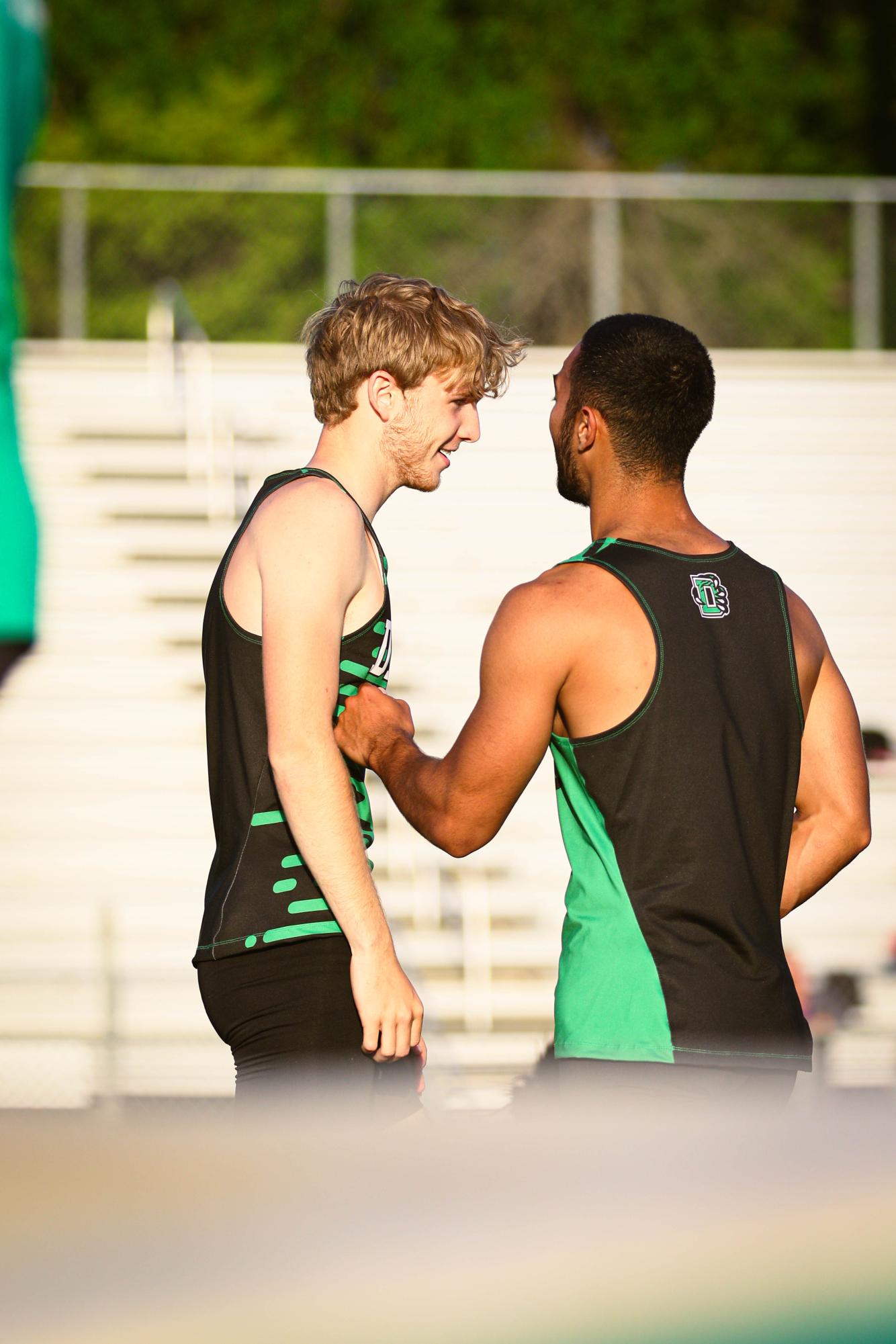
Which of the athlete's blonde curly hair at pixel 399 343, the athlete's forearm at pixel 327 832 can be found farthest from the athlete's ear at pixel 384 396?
the athlete's forearm at pixel 327 832

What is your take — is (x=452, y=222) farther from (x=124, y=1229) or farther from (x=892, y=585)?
(x=124, y=1229)

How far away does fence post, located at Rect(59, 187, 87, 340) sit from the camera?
11641 mm

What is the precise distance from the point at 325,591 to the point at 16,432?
0.73m

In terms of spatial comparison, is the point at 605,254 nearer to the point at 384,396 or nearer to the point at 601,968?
the point at 384,396

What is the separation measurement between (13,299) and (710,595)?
1.12 metres

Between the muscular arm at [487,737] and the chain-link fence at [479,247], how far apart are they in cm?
933

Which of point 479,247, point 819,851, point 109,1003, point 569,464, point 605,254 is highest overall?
point 479,247

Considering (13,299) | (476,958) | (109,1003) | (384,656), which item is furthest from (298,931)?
(476,958)

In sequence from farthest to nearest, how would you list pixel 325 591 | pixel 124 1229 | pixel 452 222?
pixel 452 222 → pixel 325 591 → pixel 124 1229

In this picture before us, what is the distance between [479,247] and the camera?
12.8 m

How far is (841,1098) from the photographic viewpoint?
495 millimetres

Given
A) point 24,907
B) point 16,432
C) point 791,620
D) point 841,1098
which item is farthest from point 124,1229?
point 24,907

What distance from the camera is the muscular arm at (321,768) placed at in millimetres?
1937

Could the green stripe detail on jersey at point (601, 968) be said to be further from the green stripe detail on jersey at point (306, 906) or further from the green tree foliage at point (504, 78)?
the green tree foliage at point (504, 78)
